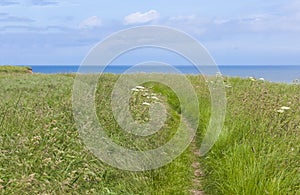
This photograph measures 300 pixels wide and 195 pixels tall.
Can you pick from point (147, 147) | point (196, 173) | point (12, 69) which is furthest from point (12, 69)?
point (196, 173)

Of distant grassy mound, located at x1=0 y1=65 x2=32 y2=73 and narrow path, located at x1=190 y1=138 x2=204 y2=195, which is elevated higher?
distant grassy mound, located at x1=0 y1=65 x2=32 y2=73

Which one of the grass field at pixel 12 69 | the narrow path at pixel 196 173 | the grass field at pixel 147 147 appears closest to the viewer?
the grass field at pixel 147 147

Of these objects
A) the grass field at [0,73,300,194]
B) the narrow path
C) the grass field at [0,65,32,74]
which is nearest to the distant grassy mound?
the grass field at [0,65,32,74]

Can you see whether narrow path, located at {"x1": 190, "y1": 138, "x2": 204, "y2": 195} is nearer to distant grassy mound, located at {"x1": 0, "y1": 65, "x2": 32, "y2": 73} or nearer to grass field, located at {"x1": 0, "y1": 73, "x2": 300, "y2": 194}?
grass field, located at {"x1": 0, "y1": 73, "x2": 300, "y2": 194}

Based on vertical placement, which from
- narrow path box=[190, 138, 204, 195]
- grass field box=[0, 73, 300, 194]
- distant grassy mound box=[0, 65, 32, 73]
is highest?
distant grassy mound box=[0, 65, 32, 73]

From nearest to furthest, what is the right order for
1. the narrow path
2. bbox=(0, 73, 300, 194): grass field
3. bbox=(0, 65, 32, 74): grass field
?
bbox=(0, 73, 300, 194): grass field
the narrow path
bbox=(0, 65, 32, 74): grass field

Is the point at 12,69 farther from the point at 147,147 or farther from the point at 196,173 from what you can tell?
the point at 196,173

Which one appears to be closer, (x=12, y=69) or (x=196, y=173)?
(x=196, y=173)

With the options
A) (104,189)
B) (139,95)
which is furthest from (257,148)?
(139,95)

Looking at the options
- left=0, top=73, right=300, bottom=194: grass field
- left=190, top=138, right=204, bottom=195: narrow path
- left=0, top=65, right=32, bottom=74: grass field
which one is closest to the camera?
left=0, top=73, right=300, bottom=194: grass field

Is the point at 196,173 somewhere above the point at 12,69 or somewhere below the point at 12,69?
below

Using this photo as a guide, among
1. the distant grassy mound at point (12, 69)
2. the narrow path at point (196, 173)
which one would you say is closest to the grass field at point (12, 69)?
the distant grassy mound at point (12, 69)

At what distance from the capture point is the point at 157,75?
23453mm

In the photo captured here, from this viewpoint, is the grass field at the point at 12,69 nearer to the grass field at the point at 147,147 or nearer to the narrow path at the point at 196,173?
the grass field at the point at 147,147
